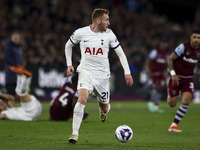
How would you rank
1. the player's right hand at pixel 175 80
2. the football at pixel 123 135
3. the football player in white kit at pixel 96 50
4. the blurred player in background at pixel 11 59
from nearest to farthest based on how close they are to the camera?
the football at pixel 123 135 → the football player in white kit at pixel 96 50 → the player's right hand at pixel 175 80 → the blurred player in background at pixel 11 59

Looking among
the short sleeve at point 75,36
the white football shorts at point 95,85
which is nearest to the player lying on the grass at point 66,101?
the white football shorts at point 95,85

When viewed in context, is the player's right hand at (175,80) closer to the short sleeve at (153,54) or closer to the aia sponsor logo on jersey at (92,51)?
the aia sponsor logo on jersey at (92,51)

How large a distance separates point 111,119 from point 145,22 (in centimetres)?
1804

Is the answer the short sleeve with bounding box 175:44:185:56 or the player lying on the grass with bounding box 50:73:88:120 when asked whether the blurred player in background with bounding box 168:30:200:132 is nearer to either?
the short sleeve with bounding box 175:44:185:56

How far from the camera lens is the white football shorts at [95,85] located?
26.2ft

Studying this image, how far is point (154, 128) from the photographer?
10352 millimetres

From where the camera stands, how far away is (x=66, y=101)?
11484 millimetres

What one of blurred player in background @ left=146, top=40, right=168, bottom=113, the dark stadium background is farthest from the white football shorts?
the dark stadium background

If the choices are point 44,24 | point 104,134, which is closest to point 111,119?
point 104,134

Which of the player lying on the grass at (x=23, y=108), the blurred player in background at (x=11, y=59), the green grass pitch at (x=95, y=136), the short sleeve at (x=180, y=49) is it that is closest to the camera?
the green grass pitch at (x=95, y=136)

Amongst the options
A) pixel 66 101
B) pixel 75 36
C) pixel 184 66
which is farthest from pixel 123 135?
pixel 66 101

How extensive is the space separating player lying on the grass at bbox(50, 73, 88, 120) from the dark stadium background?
26.7 ft

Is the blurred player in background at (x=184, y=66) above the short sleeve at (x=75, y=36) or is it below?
below

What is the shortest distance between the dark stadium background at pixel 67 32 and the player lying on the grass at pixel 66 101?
320 inches
